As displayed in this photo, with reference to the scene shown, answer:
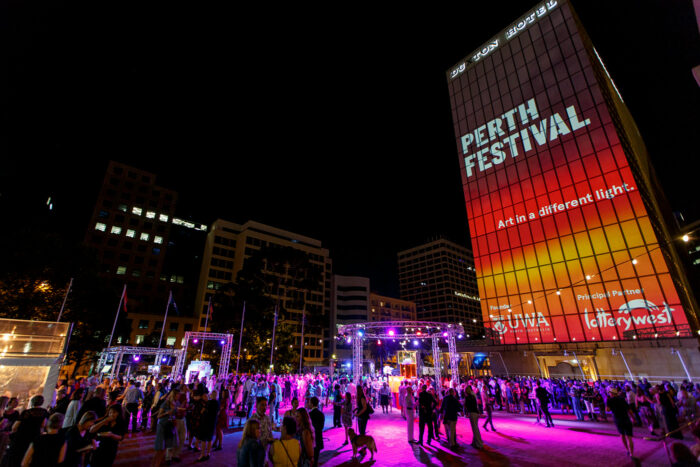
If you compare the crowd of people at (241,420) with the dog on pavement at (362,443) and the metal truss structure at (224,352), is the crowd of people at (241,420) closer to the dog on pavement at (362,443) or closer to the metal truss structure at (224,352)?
the dog on pavement at (362,443)

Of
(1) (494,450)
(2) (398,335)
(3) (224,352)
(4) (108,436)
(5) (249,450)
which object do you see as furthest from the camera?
(3) (224,352)

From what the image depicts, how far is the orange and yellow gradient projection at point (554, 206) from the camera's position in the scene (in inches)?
994

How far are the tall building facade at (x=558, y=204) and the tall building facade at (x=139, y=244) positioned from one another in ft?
176

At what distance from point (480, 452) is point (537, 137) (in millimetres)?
31912

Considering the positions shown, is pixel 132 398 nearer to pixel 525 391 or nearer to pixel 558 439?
pixel 558 439

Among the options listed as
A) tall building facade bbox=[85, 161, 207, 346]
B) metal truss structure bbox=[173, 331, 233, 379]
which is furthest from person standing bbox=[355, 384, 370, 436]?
tall building facade bbox=[85, 161, 207, 346]

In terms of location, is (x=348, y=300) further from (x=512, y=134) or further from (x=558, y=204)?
(x=558, y=204)

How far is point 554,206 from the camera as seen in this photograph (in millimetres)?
30047

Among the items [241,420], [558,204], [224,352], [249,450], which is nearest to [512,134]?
[558,204]

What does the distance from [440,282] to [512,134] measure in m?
88.0

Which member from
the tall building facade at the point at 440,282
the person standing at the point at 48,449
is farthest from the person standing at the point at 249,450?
the tall building facade at the point at 440,282

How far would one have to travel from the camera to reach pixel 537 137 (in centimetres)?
3234

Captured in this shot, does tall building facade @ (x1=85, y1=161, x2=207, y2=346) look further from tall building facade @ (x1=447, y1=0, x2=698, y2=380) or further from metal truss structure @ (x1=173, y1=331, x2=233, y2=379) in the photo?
tall building facade @ (x1=447, y1=0, x2=698, y2=380)

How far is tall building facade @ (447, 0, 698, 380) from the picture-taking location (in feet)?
82.5
